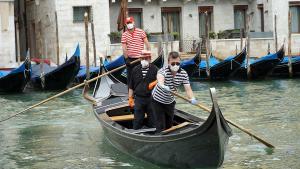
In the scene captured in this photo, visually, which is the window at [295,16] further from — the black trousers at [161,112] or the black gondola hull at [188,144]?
the black trousers at [161,112]

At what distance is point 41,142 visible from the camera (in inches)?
257

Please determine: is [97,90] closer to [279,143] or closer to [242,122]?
[242,122]

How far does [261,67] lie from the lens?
13.9m

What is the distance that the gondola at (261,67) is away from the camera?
1369cm

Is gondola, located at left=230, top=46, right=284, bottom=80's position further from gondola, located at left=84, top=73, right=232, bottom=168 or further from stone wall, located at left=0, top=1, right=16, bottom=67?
gondola, located at left=84, top=73, right=232, bottom=168

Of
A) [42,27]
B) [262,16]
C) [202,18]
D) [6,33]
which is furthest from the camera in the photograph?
[202,18]

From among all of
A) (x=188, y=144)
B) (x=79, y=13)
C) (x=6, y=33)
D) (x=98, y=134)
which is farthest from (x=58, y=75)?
(x=188, y=144)

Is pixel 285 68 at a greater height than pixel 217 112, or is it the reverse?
pixel 217 112

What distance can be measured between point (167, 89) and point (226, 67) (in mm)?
9426

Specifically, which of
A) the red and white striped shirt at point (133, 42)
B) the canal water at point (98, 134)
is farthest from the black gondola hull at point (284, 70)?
the red and white striped shirt at point (133, 42)

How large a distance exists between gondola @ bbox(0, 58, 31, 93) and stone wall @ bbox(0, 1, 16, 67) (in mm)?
2428

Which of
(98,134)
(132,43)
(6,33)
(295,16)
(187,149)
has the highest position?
(295,16)

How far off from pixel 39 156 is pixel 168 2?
12.6 m

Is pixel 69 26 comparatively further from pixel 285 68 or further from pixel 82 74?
pixel 285 68
